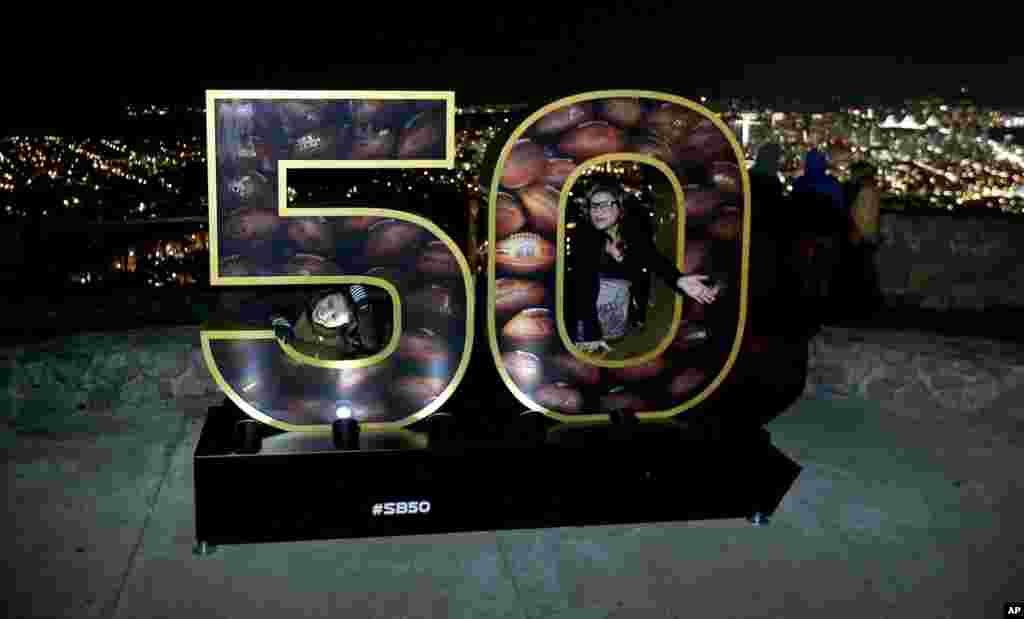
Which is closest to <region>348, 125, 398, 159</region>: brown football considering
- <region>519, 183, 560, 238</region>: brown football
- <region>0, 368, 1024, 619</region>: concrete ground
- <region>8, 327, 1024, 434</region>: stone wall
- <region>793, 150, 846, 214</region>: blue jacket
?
<region>519, 183, 560, 238</region>: brown football

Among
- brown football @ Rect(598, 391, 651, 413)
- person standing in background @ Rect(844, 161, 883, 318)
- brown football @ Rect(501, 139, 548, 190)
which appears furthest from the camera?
person standing in background @ Rect(844, 161, 883, 318)

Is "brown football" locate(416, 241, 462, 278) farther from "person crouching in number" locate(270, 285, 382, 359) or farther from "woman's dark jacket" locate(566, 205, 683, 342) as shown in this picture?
"woman's dark jacket" locate(566, 205, 683, 342)

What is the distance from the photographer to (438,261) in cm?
552

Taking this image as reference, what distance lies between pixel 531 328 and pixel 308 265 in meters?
1.37

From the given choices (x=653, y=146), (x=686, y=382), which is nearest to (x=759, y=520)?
(x=686, y=382)

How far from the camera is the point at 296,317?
6219mm

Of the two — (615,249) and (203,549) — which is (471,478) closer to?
(203,549)

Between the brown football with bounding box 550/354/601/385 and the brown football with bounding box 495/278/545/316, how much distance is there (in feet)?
1.31

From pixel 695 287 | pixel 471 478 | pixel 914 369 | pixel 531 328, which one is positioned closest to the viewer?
pixel 471 478

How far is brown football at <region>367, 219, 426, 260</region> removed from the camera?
5422 mm

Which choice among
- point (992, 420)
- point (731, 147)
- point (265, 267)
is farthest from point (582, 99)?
point (992, 420)

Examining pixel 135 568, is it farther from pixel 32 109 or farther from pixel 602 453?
pixel 32 109

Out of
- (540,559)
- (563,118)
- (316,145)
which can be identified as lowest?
(540,559)

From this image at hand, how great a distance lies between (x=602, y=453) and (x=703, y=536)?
2.52 ft
